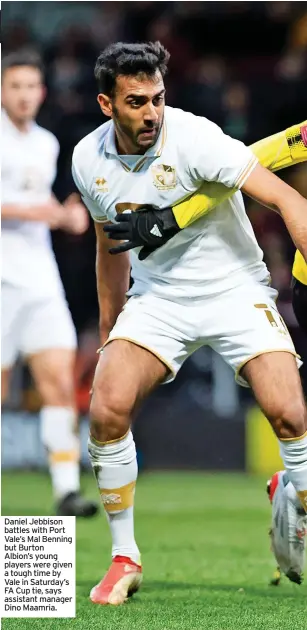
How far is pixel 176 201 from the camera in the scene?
4910mm

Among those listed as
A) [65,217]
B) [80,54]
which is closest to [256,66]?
[80,54]

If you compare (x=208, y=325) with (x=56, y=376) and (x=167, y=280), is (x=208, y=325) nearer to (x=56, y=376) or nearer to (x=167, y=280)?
(x=167, y=280)

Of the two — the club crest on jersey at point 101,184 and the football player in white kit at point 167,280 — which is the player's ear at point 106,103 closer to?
the football player in white kit at point 167,280

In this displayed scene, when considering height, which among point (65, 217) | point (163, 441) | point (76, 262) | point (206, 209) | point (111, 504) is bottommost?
point (163, 441)

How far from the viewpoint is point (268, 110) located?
12445 mm

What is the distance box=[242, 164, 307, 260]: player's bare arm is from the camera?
4562mm

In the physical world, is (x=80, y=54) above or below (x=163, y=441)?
above

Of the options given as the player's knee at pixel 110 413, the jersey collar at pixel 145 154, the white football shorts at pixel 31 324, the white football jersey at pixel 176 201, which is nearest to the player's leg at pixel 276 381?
the white football jersey at pixel 176 201

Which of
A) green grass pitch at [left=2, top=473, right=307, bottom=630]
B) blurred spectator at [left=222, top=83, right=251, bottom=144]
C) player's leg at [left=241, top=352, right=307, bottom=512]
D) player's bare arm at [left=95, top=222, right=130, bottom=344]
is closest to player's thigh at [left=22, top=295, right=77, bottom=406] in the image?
green grass pitch at [left=2, top=473, right=307, bottom=630]

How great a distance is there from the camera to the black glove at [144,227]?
4875 millimetres

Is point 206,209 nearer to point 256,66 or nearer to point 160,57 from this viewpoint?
A: point 160,57

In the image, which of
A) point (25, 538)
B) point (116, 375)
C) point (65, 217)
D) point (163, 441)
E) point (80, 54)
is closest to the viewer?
point (25, 538)

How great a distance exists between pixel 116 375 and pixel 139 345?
175mm

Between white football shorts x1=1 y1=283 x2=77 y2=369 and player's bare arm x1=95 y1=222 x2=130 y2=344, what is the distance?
8.98 feet
